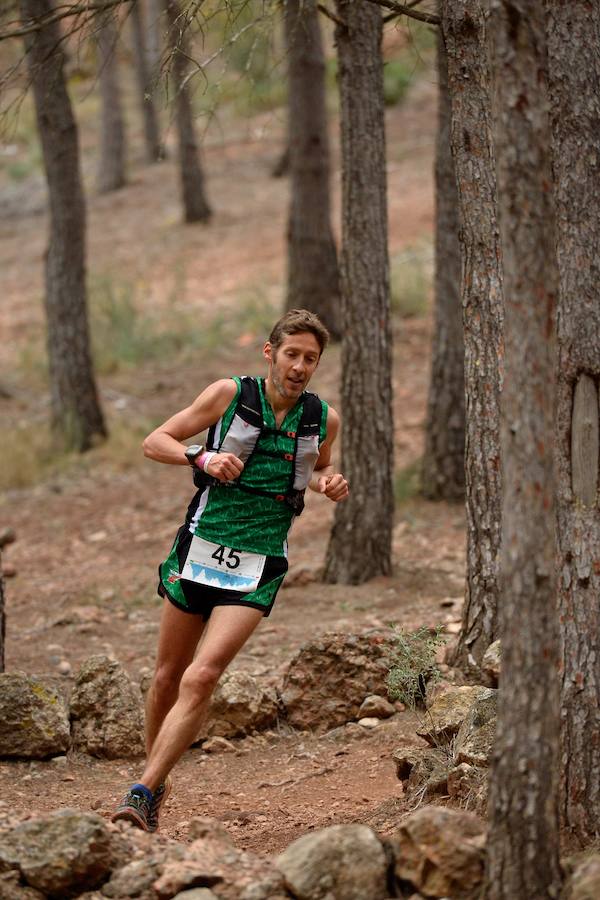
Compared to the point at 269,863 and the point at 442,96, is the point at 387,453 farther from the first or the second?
the point at 269,863

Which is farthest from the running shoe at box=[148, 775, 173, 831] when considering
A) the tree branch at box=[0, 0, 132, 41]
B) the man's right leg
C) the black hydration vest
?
the tree branch at box=[0, 0, 132, 41]

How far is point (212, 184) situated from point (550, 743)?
82.8ft

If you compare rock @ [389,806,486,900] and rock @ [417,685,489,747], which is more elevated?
rock @ [417,685,489,747]

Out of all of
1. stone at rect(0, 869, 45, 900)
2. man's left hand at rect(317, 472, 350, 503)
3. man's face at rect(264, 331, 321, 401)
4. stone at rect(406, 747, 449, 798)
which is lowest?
stone at rect(0, 869, 45, 900)

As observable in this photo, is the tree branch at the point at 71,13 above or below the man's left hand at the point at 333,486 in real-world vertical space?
above

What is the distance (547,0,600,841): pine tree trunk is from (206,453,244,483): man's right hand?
1.17m

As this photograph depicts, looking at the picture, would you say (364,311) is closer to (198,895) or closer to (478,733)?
(478,733)

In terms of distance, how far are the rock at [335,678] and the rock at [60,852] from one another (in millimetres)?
2512

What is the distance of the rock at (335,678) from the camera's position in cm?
657

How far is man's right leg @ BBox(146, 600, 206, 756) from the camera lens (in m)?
4.93

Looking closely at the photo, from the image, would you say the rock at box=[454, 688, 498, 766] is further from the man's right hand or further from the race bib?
the man's right hand

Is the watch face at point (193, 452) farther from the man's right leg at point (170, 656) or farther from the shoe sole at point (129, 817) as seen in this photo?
the shoe sole at point (129, 817)

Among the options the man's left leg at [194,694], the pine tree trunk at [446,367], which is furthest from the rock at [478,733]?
the pine tree trunk at [446,367]

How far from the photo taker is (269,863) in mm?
4148
